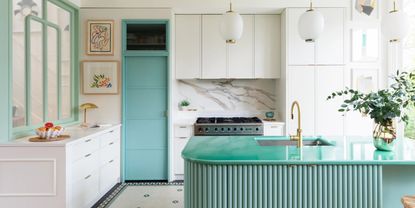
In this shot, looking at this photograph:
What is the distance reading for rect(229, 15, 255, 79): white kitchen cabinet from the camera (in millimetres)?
4367

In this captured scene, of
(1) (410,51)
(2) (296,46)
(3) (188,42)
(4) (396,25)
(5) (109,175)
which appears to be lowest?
(5) (109,175)

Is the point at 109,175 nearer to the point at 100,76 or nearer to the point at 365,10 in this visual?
the point at 100,76

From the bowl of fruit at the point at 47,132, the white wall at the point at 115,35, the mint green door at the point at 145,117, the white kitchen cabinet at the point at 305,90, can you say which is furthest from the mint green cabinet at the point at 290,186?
the white wall at the point at 115,35

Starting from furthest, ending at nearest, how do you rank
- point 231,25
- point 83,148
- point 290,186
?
point 83,148 → point 231,25 → point 290,186

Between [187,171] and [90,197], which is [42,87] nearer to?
[90,197]

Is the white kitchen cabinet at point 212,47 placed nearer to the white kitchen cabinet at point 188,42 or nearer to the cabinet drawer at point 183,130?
the white kitchen cabinet at point 188,42

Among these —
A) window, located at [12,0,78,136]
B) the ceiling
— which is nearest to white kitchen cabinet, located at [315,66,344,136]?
the ceiling

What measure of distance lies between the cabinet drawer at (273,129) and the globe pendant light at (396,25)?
214 centimetres

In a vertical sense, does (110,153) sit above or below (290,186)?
below

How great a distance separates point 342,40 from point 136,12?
303cm

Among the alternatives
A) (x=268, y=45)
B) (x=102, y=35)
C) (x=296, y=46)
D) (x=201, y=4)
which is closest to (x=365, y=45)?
(x=296, y=46)

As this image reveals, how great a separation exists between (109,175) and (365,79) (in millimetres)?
3929

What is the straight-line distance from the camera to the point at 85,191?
119 inches

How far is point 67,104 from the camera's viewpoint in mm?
3922
